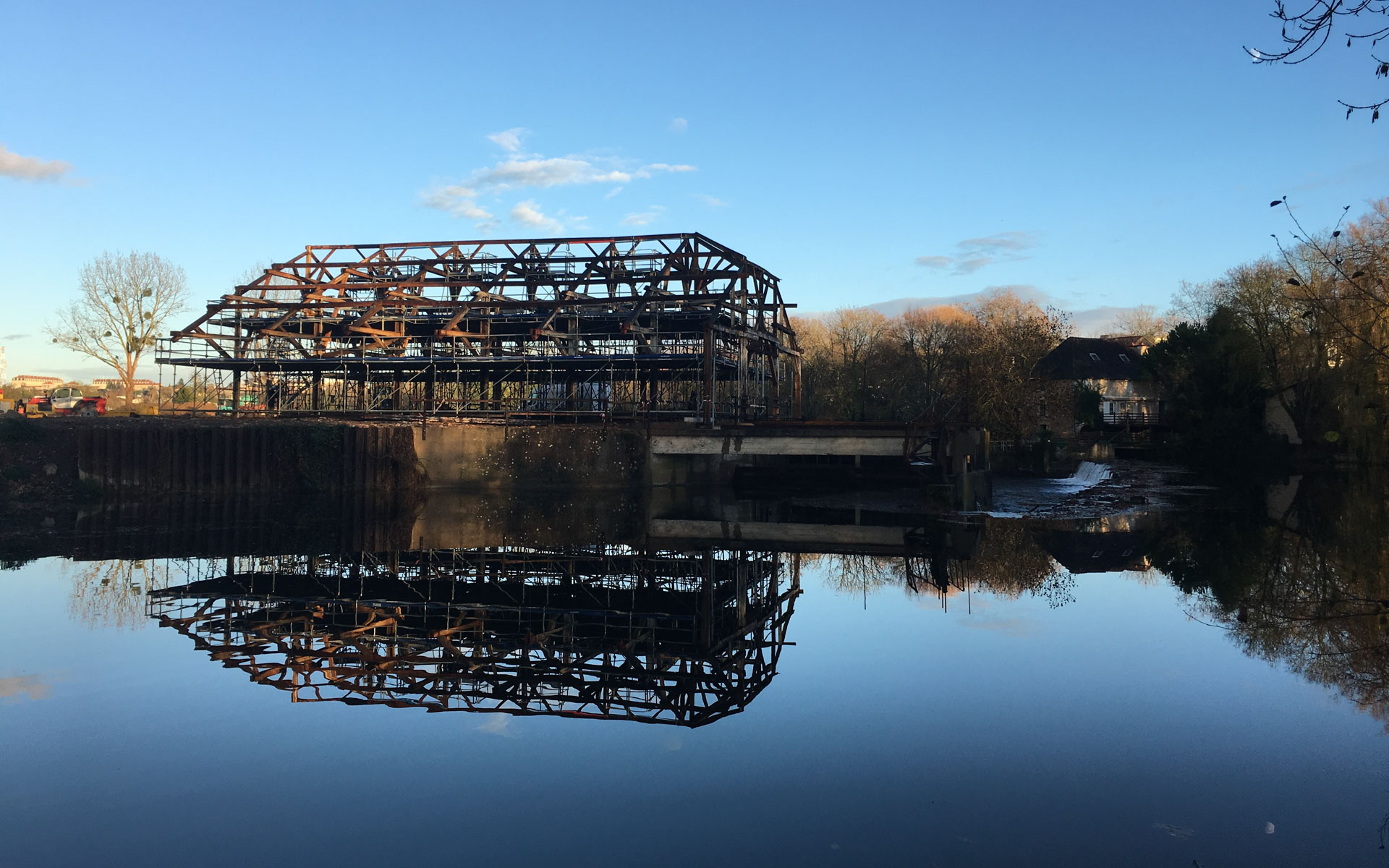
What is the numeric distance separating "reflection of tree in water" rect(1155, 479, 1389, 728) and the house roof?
4524 cm

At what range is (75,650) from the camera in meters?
11.2

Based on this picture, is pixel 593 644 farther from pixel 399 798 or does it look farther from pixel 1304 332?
pixel 1304 332

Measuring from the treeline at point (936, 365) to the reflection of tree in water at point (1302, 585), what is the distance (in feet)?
38.9

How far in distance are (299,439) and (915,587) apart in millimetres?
23182

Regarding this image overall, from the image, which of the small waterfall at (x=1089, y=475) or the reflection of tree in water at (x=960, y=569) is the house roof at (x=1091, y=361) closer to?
the small waterfall at (x=1089, y=475)

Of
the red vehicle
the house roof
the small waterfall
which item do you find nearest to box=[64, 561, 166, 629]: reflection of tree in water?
the small waterfall

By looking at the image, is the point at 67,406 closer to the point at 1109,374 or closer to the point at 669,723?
the point at 669,723

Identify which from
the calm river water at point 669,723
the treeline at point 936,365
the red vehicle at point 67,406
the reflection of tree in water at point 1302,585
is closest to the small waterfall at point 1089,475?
the treeline at point 936,365

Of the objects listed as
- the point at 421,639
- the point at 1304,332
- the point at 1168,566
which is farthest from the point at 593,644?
the point at 1304,332

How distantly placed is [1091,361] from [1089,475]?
116 ft

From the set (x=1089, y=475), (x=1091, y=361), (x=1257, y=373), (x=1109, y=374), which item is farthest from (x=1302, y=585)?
(x=1091, y=361)

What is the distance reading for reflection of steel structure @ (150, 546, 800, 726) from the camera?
32.2 ft

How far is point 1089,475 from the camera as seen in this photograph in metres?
41.7

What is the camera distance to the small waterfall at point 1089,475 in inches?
1533
